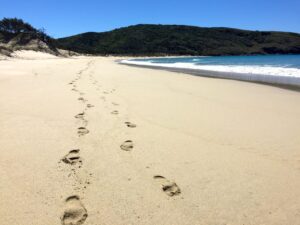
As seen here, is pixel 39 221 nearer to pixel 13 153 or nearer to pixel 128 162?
pixel 128 162

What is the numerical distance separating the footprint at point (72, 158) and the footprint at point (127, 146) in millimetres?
398

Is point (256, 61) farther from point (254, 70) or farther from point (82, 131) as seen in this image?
point (82, 131)

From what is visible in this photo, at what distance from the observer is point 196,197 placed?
1820 millimetres

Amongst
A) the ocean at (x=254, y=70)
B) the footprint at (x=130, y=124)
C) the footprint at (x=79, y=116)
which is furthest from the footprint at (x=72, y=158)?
the ocean at (x=254, y=70)

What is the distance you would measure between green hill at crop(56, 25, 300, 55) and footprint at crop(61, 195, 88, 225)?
75345 mm

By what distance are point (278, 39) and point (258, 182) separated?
326 ft

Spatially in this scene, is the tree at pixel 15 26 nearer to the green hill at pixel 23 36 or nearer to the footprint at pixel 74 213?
the green hill at pixel 23 36

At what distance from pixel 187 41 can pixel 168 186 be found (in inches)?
3631

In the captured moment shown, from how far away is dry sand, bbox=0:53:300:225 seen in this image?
1.66 m

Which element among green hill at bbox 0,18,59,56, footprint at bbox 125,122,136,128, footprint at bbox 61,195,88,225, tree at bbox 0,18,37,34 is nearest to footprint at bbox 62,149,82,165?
footprint at bbox 61,195,88,225

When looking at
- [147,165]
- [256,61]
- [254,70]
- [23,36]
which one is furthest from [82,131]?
[23,36]

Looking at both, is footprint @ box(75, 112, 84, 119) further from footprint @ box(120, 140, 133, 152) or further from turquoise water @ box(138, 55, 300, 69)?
turquoise water @ box(138, 55, 300, 69)

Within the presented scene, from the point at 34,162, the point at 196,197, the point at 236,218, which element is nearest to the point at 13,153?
the point at 34,162

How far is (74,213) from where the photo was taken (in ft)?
5.32
